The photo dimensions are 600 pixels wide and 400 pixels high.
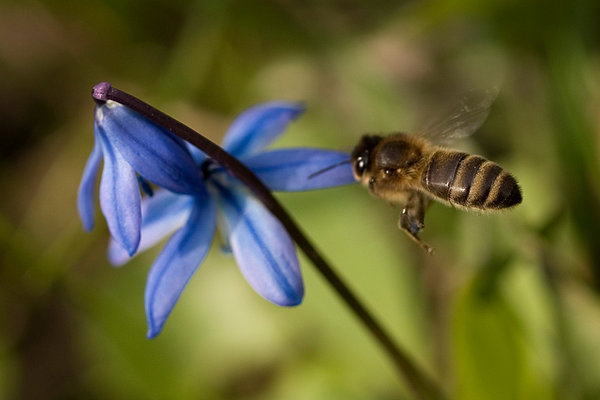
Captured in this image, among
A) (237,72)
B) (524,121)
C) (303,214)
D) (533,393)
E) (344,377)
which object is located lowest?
(533,393)

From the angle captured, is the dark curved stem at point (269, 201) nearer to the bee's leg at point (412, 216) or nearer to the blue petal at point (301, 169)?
the blue petal at point (301, 169)

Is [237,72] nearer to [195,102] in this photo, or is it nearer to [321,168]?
[195,102]

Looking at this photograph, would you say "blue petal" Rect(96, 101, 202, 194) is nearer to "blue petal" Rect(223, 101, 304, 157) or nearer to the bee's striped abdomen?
"blue petal" Rect(223, 101, 304, 157)

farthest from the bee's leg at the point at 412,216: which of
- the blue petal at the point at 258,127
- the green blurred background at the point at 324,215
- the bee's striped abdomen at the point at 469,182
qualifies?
the green blurred background at the point at 324,215

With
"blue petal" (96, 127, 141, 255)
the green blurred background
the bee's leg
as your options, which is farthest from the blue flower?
the green blurred background

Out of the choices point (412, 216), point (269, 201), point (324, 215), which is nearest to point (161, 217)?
point (269, 201)

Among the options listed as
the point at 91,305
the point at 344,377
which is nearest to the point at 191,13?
the point at 91,305
